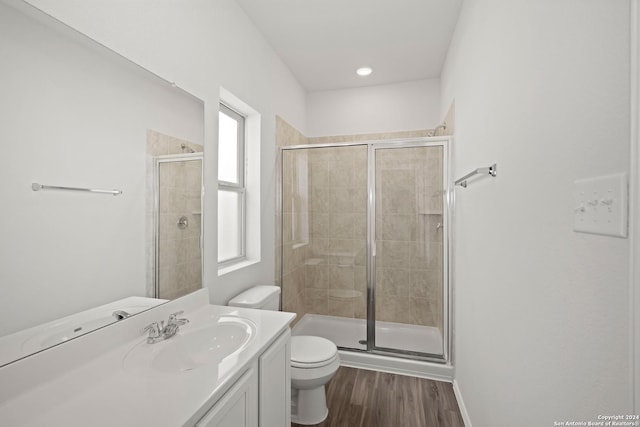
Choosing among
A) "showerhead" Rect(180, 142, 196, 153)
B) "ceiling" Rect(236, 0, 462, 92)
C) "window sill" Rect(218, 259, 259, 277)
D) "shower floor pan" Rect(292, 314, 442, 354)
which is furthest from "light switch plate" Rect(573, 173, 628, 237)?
"shower floor pan" Rect(292, 314, 442, 354)

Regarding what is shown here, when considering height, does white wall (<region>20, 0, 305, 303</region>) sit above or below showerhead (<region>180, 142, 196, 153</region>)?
above

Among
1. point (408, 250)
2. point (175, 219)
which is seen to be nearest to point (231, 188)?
point (175, 219)

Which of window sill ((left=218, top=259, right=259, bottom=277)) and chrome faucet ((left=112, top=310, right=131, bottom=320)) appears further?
window sill ((left=218, top=259, right=259, bottom=277))

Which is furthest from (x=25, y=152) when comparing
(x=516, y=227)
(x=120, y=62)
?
(x=516, y=227)

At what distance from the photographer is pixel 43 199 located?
0.89 metres

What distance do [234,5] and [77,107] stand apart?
1.42 meters

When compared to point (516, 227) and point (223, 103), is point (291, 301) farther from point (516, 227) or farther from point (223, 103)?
point (516, 227)

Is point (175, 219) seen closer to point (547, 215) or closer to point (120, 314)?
point (120, 314)

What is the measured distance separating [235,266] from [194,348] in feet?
2.73

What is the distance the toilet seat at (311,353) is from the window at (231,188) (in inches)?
30.0

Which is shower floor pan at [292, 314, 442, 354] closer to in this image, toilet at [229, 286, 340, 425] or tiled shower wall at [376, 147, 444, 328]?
tiled shower wall at [376, 147, 444, 328]

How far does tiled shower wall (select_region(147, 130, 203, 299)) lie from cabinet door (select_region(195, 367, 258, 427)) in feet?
1.97

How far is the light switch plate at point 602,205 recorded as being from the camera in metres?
0.53

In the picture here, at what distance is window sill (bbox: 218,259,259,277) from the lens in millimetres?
1867
